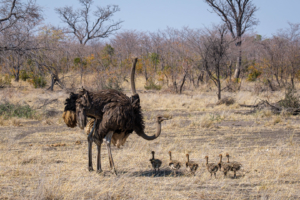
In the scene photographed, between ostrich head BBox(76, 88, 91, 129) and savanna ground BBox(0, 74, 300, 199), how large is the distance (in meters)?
0.93

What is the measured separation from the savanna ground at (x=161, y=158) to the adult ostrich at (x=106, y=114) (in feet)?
2.31

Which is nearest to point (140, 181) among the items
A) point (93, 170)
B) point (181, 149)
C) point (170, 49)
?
point (93, 170)

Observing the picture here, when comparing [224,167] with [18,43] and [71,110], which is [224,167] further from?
[18,43]

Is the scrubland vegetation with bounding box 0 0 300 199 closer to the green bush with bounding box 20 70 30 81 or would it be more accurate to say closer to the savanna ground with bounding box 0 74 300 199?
the savanna ground with bounding box 0 74 300 199

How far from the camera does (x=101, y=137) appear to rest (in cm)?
655

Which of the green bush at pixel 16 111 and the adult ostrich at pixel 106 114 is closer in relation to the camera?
the adult ostrich at pixel 106 114

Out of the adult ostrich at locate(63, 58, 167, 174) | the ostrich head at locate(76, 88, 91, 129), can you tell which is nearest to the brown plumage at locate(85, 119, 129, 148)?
the adult ostrich at locate(63, 58, 167, 174)

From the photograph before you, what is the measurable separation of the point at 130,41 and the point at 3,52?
117 ft

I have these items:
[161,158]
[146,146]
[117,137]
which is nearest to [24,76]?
[146,146]

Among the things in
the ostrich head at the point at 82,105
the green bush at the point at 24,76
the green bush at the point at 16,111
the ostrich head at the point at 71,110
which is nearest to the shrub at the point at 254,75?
the green bush at the point at 24,76

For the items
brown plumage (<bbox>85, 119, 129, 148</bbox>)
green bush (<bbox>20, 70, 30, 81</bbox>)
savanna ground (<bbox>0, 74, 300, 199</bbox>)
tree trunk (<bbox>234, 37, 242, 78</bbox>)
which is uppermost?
tree trunk (<bbox>234, 37, 242, 78</bbox>)

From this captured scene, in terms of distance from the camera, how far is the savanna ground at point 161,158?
5395mm

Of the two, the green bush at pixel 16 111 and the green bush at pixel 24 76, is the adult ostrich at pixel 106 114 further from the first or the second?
the green bush at pixel 24 76

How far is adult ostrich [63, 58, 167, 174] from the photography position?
6.36 metres
